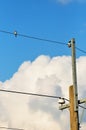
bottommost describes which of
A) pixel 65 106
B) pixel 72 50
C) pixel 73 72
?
pixel 65 106

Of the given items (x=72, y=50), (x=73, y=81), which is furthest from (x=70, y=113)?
(x=72, y=50)

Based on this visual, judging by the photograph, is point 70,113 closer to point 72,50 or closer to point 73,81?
point 73,81

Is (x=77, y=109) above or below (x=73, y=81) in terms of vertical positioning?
below

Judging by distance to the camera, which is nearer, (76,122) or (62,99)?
(76,122)

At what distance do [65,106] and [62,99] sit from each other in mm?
383

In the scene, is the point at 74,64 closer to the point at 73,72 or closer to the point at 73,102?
the point at 73,72

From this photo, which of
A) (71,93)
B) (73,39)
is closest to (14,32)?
(73,39)

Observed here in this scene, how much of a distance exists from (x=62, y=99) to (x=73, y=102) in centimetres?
130

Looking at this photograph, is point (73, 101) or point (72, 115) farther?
point (73, 101)

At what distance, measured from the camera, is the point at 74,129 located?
56.7ft

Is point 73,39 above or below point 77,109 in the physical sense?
above

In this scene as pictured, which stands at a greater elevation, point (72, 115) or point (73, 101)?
point (73, 101)

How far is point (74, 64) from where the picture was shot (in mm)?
18438

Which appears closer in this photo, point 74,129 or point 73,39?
point 74,129
